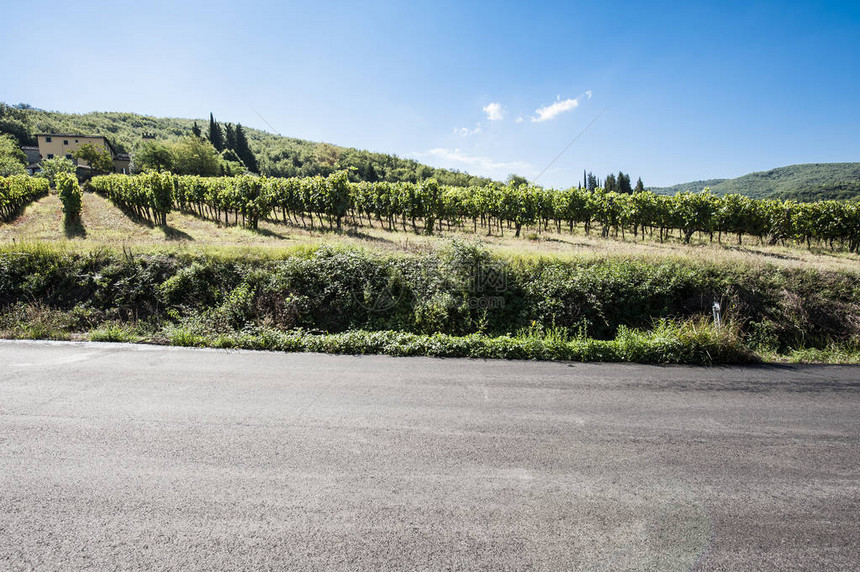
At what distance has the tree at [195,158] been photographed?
89.3m

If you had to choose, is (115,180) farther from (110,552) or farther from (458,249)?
(110,552)

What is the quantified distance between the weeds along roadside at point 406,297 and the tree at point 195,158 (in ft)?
307

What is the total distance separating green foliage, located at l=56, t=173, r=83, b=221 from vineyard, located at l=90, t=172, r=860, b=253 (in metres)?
4.99

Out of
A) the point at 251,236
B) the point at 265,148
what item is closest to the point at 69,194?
the point at 251,236

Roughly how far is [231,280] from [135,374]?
4.57 metres

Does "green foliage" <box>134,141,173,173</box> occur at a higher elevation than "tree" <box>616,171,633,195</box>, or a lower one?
higher

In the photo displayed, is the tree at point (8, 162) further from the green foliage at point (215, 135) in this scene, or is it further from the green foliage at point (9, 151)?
the green foliage at point (215, 135)

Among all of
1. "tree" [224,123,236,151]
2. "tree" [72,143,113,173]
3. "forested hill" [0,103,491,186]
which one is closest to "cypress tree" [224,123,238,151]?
"tree" [224,123,236,151]

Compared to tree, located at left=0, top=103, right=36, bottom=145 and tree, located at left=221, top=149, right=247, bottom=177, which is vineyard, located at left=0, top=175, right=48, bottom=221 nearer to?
tree, located at left=221, top=149, right=247, bottom=177

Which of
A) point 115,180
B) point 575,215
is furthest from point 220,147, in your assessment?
point 575,215

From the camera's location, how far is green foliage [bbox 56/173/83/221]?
32844 mm

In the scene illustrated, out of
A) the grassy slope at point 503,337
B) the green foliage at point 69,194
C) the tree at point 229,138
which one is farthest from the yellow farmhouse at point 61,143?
the grassy slope at point 503,337

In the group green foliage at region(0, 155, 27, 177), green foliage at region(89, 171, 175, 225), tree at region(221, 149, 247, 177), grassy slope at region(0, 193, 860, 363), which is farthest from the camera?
tree at region(221, 149, 247, 177)

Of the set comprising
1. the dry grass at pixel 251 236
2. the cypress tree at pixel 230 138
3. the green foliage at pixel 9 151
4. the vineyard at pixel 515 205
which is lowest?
the dry grass at pixel 251 236
